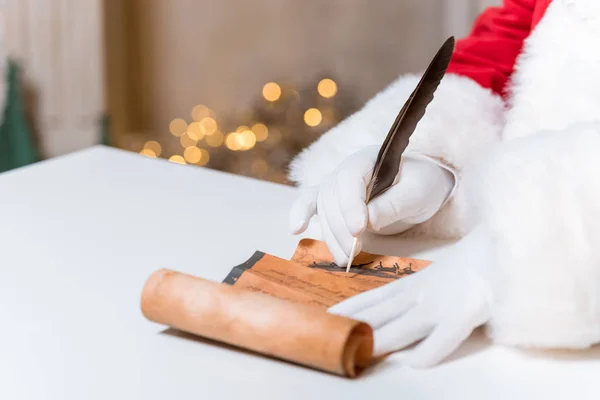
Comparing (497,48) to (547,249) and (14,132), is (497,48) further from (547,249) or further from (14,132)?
(14,132)

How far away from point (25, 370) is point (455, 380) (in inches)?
12.0

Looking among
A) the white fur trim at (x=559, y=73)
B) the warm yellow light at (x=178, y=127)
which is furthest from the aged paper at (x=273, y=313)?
the warm yellow light at (x=178, y=127)

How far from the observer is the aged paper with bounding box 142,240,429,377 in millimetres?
517

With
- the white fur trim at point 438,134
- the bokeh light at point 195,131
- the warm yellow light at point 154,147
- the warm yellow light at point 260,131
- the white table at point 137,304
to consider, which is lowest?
→ the warm yellow light at point 154,147

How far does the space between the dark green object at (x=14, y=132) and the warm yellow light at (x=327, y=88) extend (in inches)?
30.9

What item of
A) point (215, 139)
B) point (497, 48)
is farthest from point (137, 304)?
point (215, 139)

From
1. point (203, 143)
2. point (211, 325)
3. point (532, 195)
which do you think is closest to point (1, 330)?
point (211, 325)

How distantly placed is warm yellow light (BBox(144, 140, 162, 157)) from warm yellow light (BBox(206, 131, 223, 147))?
0.55ft

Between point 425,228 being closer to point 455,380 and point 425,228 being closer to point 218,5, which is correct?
point 455,380

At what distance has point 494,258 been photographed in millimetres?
560

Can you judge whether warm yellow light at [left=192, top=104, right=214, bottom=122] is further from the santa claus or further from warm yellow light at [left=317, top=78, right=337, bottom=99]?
the santa claus

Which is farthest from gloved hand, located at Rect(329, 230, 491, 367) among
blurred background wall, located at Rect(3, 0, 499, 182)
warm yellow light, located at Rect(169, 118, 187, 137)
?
warm yellow light, located at Rect(169, 118, 187, 137)

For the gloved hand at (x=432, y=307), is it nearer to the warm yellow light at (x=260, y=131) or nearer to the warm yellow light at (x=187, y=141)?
the warm yellow light at (x=260, y=131)

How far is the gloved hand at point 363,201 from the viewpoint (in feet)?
2.28
